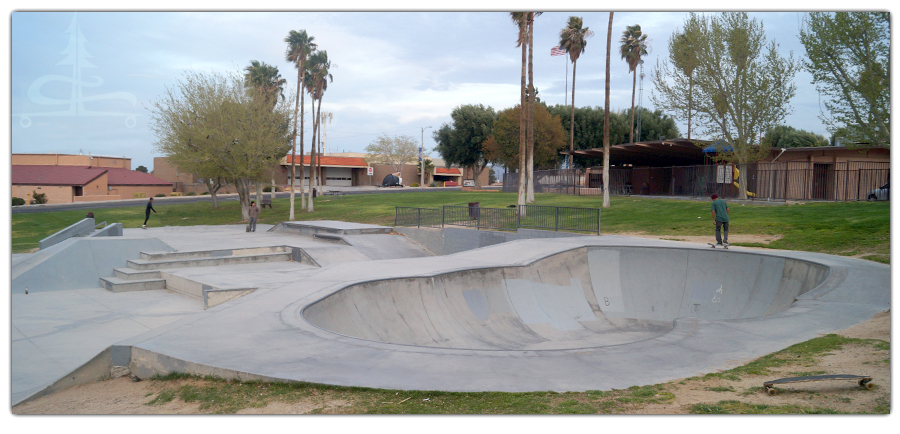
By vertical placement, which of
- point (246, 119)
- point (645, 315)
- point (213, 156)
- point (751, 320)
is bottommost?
point (645, 315)

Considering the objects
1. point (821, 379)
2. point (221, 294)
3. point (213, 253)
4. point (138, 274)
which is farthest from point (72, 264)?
point (821, 379)

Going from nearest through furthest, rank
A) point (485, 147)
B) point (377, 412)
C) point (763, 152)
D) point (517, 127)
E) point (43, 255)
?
point (377, 412) → point (43, 255) → point (763, 152) → point (517, 127) → point (485, 147)

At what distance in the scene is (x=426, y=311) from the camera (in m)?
10.9

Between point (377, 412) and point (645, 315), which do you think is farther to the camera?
point (645, 315)

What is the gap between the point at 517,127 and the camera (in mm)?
48750

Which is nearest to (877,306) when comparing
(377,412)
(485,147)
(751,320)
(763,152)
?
(751,320)

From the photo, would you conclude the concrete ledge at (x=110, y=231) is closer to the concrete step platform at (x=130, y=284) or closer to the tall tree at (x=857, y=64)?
the concrete step platform at (x=130, y=284)

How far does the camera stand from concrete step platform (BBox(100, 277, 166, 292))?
43.0 ft

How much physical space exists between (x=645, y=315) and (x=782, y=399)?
26.8 feet

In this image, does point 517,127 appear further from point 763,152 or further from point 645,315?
point 645,315

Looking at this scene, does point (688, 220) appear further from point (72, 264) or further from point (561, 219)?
point (72, 264)

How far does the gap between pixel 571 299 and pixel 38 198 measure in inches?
444

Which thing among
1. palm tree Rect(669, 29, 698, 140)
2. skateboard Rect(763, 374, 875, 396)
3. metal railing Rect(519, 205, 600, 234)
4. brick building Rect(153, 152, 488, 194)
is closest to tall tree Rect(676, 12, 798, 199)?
palm tree Rect(669, 29, 698, 140)

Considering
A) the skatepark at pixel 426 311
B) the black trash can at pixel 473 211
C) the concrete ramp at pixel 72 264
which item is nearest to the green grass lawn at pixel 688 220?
the concrete ramp at pixel 72 264
